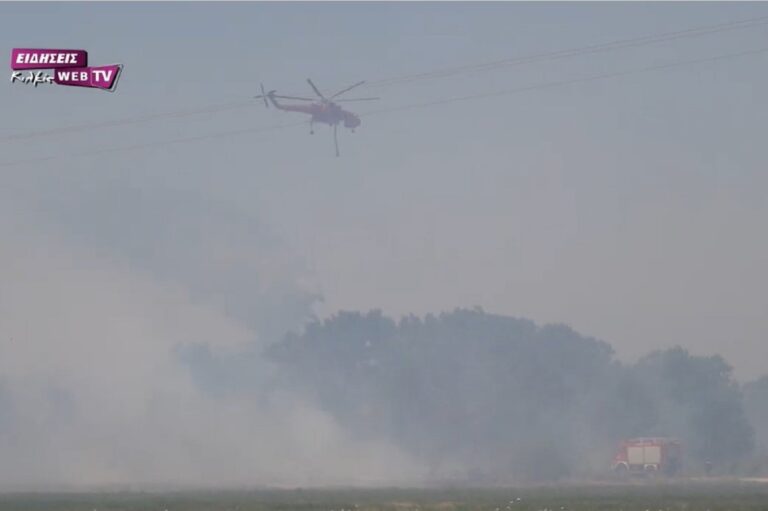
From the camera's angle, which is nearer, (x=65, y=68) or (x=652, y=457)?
(x=65, y=68)

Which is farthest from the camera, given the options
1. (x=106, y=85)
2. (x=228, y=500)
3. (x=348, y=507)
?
(x=228, y=500)

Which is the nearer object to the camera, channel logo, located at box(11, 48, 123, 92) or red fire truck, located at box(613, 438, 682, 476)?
channel logo, located at box(11, 48, 123, 92)

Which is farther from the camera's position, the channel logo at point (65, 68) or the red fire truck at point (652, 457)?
the red fire truck at point (652, 457)

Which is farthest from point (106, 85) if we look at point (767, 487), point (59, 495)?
point (767, 487)

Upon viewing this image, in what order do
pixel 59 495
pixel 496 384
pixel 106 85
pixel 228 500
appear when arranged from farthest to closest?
pixel 496 384 < pixel 59 495 < pixel 228 500 < pixel 106 85

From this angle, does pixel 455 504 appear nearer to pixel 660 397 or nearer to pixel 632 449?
pixel 632 449

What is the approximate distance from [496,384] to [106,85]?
8215cm

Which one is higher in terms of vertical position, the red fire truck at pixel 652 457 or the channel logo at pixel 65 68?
the channel logo at pixel 65 68

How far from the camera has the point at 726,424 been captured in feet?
520

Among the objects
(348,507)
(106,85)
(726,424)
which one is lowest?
(348,507)

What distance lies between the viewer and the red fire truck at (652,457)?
447ft

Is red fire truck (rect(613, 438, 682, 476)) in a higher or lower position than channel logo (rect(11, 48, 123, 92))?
lower

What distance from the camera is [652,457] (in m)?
136

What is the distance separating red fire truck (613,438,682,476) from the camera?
136125mm
